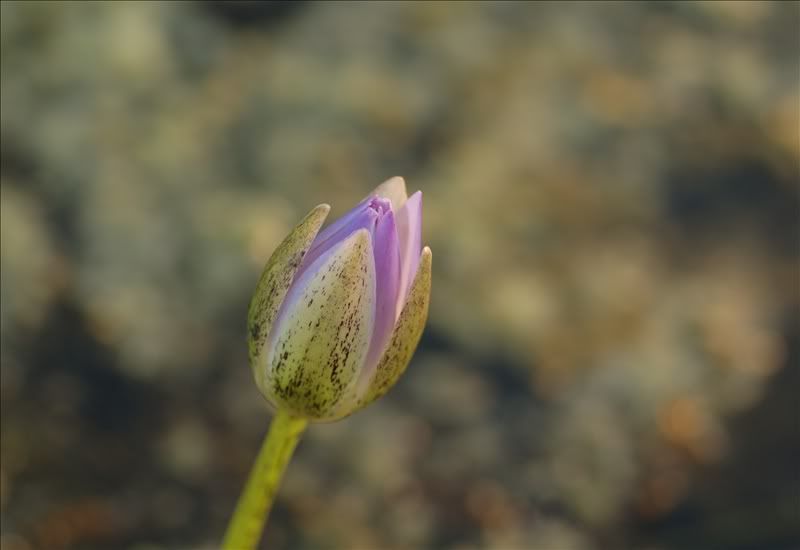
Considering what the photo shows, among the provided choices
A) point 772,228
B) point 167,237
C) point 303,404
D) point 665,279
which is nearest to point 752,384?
point 665,279

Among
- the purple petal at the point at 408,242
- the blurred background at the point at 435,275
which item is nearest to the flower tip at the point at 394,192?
the purple petal at the point at 408,242

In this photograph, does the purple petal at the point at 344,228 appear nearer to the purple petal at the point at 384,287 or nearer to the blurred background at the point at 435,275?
the purple petal at the point at 384,287

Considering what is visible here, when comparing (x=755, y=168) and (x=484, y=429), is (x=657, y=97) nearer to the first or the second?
(x=755, y=168)

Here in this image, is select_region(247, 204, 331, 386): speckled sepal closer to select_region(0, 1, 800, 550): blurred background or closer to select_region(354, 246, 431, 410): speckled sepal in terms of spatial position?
select_region(354, 246, 431, 410): speckled sepal

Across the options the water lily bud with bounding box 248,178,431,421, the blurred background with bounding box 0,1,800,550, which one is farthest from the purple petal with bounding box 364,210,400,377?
the blurred background with bounding box 0,1,800,550

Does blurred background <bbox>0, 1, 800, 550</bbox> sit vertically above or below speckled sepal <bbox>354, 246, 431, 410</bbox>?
above

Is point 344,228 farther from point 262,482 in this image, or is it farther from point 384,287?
point 262,482

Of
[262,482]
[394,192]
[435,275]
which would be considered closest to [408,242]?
[394,192]
